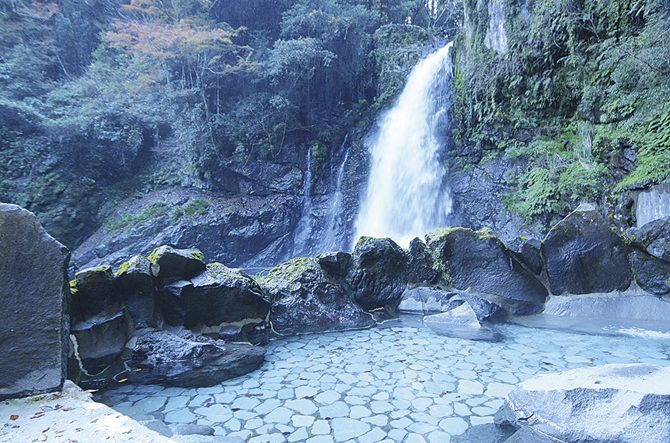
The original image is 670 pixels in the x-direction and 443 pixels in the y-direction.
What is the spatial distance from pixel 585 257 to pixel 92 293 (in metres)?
6.86

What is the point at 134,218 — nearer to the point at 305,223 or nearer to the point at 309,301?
the point at 305,223

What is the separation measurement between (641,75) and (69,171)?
17.0 metres

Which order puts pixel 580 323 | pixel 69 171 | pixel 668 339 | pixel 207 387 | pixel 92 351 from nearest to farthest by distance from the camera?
pixel 207 387 < pixel 92 351 < pixel 668 339 < pixel 580 323 < pixel 69 171

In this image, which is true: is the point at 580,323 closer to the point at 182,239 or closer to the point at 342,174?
the point at 342,174

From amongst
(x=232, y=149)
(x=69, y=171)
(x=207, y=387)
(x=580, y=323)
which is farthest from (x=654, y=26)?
(x=69, y=171)

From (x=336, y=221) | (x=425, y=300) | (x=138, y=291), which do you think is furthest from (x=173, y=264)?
(x=336, y=221)

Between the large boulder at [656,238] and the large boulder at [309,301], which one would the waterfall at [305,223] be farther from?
the large boulder at [656,238]

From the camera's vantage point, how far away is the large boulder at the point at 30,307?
331 cm

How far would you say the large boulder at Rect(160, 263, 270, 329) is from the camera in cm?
505

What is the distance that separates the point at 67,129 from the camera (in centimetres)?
1384

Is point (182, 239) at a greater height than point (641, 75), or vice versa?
point (641, 75)

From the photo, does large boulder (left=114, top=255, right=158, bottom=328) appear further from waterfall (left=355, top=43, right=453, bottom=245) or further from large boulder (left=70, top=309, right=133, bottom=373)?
waterfall (left=355, top=43, right=453, bottom=245)

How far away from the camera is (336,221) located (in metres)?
14.4

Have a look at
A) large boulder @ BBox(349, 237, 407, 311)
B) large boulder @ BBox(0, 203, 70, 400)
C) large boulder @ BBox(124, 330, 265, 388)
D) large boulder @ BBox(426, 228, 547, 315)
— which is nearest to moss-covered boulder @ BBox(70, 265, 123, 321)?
large boulder @ BBox(124, 330, 265, 388)
